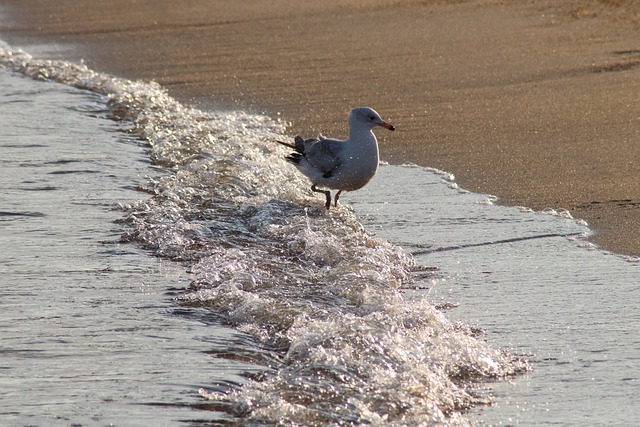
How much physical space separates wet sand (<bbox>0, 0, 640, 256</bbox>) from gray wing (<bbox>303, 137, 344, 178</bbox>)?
916mm

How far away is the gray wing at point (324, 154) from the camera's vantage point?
727 centimetres

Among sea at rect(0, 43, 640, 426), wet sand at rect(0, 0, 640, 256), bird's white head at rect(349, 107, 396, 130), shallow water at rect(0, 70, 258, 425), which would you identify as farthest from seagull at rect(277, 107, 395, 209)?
shallow water at rect(0, 70, 258, 425)

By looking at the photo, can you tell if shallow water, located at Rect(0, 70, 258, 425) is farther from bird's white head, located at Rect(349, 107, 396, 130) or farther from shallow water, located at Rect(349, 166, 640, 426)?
bird's white head, located at Rect(349, 107, 396, 130)

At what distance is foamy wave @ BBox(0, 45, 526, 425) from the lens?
4090mm

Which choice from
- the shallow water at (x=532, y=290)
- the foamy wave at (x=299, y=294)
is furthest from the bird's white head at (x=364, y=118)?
the foamy wave at (x=299, y=294)

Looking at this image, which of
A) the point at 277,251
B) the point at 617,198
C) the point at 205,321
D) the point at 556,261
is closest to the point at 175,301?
the point at 205,321

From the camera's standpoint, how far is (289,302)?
5238 mm

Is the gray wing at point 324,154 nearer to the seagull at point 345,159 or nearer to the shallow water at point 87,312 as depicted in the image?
the seagull at point 345,159

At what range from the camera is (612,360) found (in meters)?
4.45

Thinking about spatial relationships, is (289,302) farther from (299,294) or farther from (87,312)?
(87,312)

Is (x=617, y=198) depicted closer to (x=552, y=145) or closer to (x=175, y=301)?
(x=552, y=145)

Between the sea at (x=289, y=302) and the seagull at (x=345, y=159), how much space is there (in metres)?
0.17

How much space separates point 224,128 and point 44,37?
280 inches

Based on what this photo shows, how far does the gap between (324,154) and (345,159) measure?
0.22 meters
